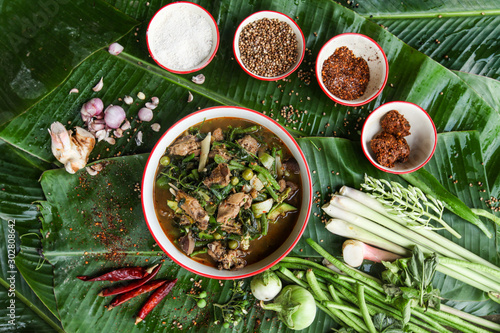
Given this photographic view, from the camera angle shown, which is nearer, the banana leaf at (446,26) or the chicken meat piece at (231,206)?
the chicken meat piece at (231,206)

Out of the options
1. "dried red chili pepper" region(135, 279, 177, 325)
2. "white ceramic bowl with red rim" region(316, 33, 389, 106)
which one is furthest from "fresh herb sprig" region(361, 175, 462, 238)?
"dried red chili pepper" region(135, 279, 177, 325)

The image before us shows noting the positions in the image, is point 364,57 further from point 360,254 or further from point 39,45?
point 39,45

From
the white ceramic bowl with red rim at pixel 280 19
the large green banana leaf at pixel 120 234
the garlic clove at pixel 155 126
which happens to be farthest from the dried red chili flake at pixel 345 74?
the garlic clove at pixel 155 126

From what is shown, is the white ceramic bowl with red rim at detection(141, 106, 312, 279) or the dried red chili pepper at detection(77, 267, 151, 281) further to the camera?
the dried red chili pepper at detection(77, 267, 151, 281)

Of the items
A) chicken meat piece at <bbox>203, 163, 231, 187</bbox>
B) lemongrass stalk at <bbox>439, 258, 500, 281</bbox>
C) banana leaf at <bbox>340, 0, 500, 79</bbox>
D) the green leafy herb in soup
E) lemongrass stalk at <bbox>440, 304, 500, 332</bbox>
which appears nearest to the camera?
chicken meat piece at <bbox>203, 163, 231, 187</bbox>

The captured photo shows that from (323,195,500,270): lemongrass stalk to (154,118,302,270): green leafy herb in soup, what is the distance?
24.6 inches

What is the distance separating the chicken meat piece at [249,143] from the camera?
3.18 metres

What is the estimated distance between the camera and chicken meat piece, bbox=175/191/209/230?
10.0 feet

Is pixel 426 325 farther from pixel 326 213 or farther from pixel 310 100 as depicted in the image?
pixel 310 100

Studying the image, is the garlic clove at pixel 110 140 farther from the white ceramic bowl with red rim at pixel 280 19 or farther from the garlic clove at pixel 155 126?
the white ceramic bowl with red rim at pixel 280 19

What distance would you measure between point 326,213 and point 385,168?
0.79 metres

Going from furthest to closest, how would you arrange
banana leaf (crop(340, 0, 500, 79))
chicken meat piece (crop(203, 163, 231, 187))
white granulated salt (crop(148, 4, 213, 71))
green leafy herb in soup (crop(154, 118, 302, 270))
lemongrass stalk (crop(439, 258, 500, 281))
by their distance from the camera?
banana leaf (crop(340, 0, 500, 79)) < white granulated salt (crop(148, 4, 213, 71)) < lemongrass stalk (crop(439, 258, 500, 281)) < green leafy herb in soup (crop(154, 118, 302, 270)) < chicken meat piece (crop(203, 163, 231, 187))

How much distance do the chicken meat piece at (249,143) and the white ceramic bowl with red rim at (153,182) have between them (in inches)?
7.5

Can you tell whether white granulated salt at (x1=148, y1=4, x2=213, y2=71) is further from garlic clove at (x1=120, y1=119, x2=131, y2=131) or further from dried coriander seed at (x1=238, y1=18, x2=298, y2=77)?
Answer: garlic clove at (x1=120, y1=119, x2=131, y2=131)
